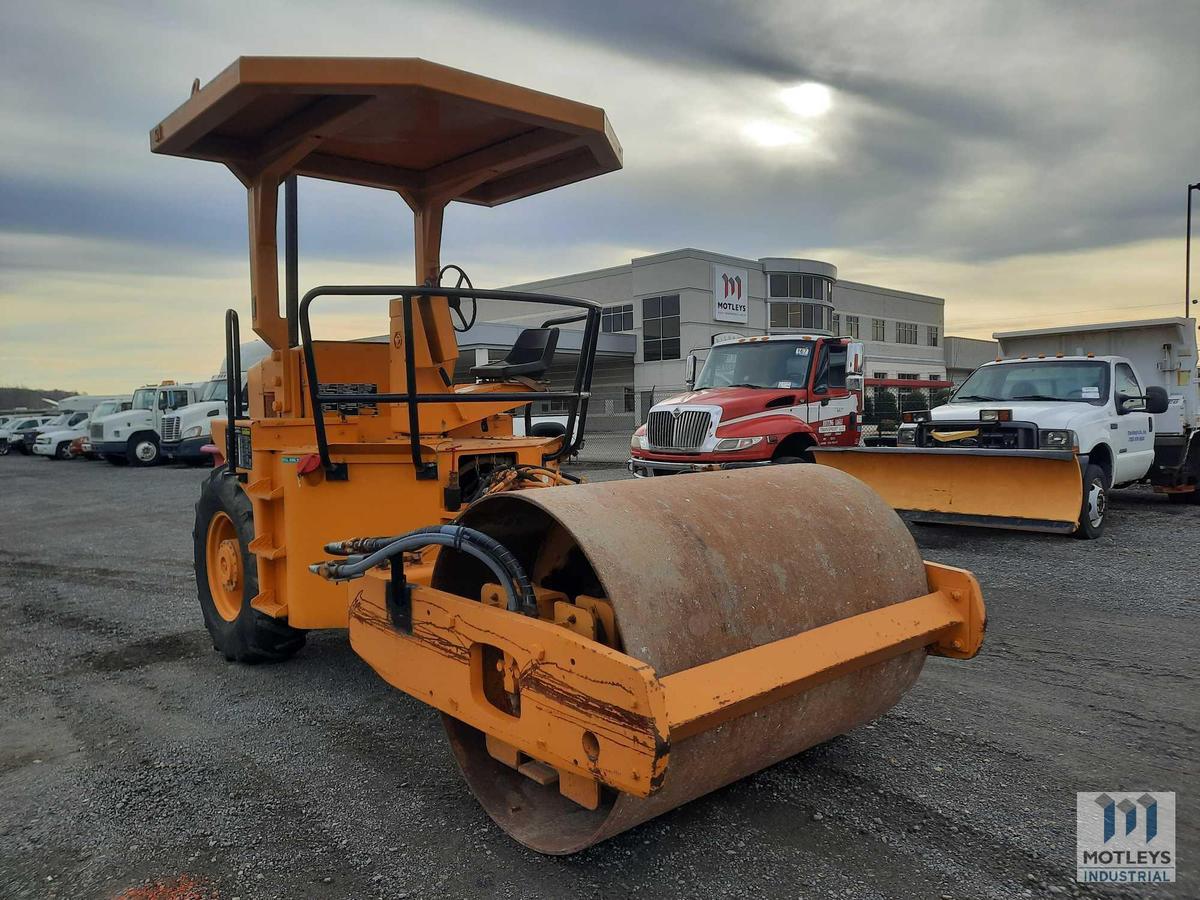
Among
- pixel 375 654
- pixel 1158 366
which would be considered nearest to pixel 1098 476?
pixel 1158 366

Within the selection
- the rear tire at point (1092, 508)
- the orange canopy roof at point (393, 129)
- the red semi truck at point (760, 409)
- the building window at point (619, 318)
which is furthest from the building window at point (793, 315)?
the orange canopy roof at point (393, 129)

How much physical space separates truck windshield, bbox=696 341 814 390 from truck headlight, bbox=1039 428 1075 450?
3.30 meters

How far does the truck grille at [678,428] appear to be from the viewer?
11.1m

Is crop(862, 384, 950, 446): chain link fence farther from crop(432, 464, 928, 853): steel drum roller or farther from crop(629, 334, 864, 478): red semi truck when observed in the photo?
crop(432, 464, 928, 853): steel drum roller

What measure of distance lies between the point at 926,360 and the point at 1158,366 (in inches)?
1961

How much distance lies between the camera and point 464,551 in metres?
2.85

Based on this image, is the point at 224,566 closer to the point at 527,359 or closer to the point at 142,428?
the point at 527,359

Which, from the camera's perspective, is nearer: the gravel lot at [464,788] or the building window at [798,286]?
the gravel lot at [464,788]

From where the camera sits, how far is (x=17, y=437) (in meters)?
35.8

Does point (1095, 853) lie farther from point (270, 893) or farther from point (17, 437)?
point (17, 437)

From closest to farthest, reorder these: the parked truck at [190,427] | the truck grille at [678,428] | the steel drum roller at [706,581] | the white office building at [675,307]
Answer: the steel drum roller at [706,581]
the truck grille at [678,428]
the parked truck at [190,427]
the white office building at [675,307]

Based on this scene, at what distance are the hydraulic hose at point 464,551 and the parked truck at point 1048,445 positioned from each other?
6958 mm

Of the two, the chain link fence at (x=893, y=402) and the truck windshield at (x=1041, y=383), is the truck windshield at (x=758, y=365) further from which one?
the chain link fence at (x=893, y=402)

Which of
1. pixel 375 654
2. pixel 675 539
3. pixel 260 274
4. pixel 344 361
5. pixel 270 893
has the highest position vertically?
pixel 260 274
